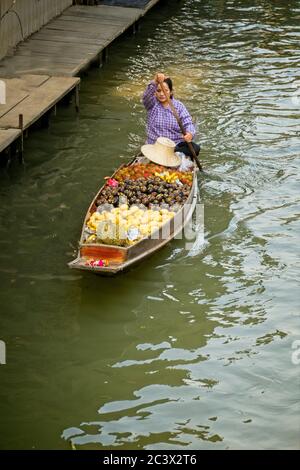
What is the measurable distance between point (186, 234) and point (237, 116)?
5038mm

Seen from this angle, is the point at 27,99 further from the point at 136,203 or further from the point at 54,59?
the point at 136,203

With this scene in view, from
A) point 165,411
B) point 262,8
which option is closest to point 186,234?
point 165,411

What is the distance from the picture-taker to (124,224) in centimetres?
1125

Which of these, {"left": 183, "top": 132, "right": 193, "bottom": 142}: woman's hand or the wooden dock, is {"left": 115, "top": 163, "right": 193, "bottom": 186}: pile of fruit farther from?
the wooden dock

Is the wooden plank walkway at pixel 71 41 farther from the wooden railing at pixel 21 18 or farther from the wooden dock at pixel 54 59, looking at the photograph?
the wooden railing at pixel 21 18

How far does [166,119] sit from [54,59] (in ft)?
14.9

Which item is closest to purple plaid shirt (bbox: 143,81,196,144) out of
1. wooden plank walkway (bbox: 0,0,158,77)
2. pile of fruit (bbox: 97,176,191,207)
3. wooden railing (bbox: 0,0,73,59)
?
pile of fruit (bbox: 97,176,191,207)

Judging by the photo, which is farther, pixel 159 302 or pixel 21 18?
pixel 21 18

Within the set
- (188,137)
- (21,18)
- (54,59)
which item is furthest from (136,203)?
(21,18)

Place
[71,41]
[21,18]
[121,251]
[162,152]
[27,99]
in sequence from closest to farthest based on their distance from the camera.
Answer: [121,251] < [162,152] < [27,99] < [21,18] < [71,41]

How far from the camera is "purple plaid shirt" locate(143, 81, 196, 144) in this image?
1364 centimetres

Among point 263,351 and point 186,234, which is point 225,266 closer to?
point 186,234

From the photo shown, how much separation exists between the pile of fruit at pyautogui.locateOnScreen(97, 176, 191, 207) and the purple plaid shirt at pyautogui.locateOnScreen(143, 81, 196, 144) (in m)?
1.34

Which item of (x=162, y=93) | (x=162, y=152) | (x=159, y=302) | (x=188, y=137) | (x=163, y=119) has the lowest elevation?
(x=159, y=302)
